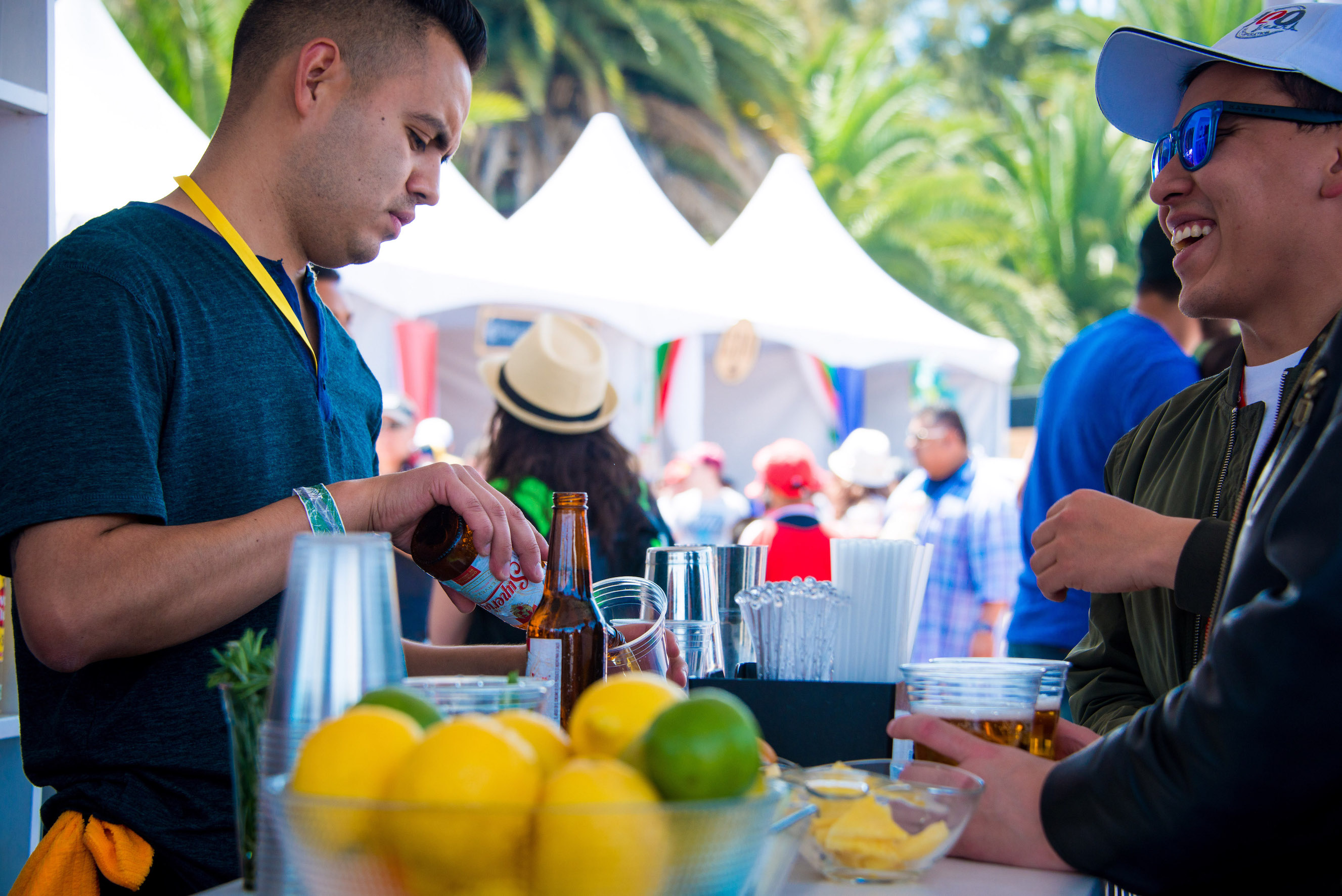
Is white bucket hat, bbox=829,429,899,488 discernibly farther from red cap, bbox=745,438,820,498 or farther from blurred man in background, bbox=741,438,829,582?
red cap, bbox=745,438,820,498

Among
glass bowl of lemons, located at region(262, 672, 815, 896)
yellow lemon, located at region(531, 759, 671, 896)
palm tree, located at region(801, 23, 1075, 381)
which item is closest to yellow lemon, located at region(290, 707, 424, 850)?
glass bowl of lemons, located at region(262, 672, 815, 896)

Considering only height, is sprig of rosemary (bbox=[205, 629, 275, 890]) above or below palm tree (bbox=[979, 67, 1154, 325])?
below

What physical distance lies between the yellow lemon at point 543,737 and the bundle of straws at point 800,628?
0.62 meters

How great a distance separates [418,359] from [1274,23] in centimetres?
679

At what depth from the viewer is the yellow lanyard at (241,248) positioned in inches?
59.3

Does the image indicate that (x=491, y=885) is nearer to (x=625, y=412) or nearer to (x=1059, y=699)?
(x=1059, y=699)

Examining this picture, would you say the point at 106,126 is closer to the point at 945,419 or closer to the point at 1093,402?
the point at 945,419

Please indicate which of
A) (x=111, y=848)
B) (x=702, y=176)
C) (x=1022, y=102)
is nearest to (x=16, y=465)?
(x=111, y=848)

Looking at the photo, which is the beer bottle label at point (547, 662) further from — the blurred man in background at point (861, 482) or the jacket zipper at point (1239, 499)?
the blurred man in background at point (861, 482)

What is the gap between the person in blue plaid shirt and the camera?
15.4 ft

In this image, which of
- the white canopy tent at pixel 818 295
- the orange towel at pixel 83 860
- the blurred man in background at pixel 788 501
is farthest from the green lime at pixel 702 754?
the white canopy tent at pixel 818 295

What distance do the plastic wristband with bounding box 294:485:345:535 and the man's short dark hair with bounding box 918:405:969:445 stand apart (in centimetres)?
437

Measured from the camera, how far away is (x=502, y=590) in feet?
4.42

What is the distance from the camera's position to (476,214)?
6.96m
